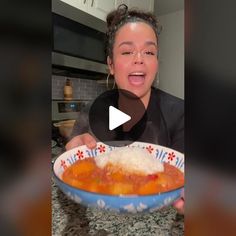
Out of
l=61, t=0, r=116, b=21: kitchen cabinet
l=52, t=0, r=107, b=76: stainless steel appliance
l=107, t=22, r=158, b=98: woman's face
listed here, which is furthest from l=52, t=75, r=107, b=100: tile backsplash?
l=61, t=0, r=116, b=21: kitchen cabinet

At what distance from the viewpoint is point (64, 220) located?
307 millimetres

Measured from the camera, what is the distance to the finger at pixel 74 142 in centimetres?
39

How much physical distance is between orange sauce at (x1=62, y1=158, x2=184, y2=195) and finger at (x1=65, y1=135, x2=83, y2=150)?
63 millimetres

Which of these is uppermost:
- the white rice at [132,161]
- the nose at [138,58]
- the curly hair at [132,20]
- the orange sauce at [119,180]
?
the curly hair at [132,20]

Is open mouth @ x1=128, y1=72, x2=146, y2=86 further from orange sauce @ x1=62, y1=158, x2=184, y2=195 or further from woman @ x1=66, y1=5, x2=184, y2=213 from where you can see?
orange sauce @ x1=62, y1=158, x2=184, y2=195

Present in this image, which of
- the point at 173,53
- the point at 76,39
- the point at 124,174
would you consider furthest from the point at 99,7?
the point at 124,174

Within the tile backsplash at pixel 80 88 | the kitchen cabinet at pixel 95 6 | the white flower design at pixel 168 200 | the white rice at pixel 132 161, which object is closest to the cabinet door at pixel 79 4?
the kitchen cabinet at pixel 95 6

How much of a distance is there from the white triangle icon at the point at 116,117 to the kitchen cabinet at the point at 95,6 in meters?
0.51

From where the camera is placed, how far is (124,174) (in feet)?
1.00

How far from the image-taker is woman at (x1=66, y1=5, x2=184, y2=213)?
0.34 m

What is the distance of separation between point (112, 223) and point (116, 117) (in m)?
0.19
